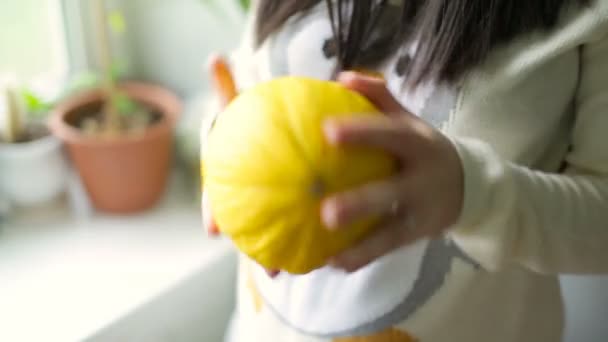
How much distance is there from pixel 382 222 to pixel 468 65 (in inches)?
6.8

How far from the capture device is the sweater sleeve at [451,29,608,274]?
46cm

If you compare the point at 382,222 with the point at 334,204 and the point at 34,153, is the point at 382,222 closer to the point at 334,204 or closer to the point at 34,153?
the point at 334,204

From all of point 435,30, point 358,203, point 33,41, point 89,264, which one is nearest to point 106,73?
point 33,41

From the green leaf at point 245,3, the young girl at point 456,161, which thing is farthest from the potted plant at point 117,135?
the young girl at point 456,161

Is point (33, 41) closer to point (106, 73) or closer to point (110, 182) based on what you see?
point (106, 73)

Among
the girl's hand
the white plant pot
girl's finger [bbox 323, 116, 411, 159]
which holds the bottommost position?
the white plant pot

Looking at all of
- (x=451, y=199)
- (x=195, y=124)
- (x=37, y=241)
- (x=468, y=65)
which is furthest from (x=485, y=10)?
(x=37, y=241)

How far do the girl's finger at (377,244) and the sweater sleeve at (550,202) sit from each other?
0.16 feet

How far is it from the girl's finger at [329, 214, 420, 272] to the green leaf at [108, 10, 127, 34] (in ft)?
2.14

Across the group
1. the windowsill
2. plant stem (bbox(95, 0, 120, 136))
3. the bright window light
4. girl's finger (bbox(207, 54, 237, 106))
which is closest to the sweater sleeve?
girl's finger (bbox(207, 54, 237, 106))

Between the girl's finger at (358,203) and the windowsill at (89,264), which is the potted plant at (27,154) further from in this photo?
the girl's finger at (358,203)

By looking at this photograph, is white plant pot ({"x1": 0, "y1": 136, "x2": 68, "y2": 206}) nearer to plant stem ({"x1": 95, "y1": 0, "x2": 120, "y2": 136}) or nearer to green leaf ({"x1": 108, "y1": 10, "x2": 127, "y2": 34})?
plant stem ({"x1": 95, "y1": 0, "x2": 120, "y2": 136})

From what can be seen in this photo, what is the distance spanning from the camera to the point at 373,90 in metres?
0.44

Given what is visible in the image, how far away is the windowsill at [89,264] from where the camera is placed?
0.81 meters
